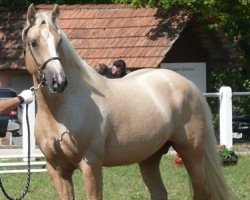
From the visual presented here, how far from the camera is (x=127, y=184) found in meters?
11.7

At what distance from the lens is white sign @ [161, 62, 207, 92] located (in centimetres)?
2431

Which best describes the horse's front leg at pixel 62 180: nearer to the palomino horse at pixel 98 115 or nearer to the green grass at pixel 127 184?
the palomino horse at pixel 98 115

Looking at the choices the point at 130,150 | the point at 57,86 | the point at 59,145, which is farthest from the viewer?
the point at 130,150

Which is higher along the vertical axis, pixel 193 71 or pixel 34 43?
pixel 34 43

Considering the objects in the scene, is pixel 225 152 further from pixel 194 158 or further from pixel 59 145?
pixel 59 145

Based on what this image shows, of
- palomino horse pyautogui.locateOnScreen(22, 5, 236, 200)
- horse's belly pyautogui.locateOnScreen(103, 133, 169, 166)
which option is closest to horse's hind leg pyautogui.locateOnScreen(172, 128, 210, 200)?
palomino horse pyautogui.locateOnScreen(22, 5, 236, 200)

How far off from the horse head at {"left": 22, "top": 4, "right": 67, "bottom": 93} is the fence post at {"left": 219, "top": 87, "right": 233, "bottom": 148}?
8659 millimetres

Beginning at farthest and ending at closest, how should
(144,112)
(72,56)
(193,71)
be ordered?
1. (193,71)
2. (144,112)
3. (72,56)

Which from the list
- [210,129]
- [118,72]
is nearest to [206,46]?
[118,72]

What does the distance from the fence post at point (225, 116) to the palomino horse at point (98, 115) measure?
7195 mm

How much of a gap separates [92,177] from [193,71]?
17.9 metres

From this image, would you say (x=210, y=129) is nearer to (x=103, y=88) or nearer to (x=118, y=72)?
(x=103, y=88)

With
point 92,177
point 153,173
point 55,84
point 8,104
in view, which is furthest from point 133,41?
point 55,84

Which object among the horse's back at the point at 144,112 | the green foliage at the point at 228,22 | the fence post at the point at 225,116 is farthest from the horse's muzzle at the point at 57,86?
the green foliage at the point at 228,22
